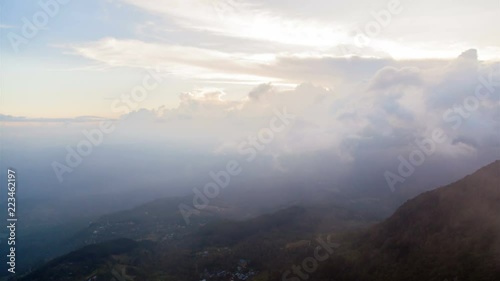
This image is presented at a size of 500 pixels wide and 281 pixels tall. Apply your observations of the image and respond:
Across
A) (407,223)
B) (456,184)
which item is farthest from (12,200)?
(456,184)

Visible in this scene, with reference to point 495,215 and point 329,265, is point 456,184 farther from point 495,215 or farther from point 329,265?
point 329,265

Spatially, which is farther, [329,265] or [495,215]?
[329,265]

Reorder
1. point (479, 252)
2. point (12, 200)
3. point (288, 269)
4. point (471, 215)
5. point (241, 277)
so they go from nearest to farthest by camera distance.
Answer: point (12, 200) → point (479, 252) → point (471, 215) → point (288, 269) → point (241, 277)

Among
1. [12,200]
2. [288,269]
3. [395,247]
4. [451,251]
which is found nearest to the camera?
[12,200]

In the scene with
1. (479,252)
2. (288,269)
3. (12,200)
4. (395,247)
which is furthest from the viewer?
(288,269)

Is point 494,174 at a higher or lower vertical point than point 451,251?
higher

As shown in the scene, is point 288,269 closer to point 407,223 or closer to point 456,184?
point 407,223

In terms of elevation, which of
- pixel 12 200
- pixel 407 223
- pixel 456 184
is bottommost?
pixel 407 223

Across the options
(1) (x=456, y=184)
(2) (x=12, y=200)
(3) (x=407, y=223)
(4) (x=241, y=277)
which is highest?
(2) (x=12, y=200)

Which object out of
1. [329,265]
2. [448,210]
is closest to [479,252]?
[448,210]
